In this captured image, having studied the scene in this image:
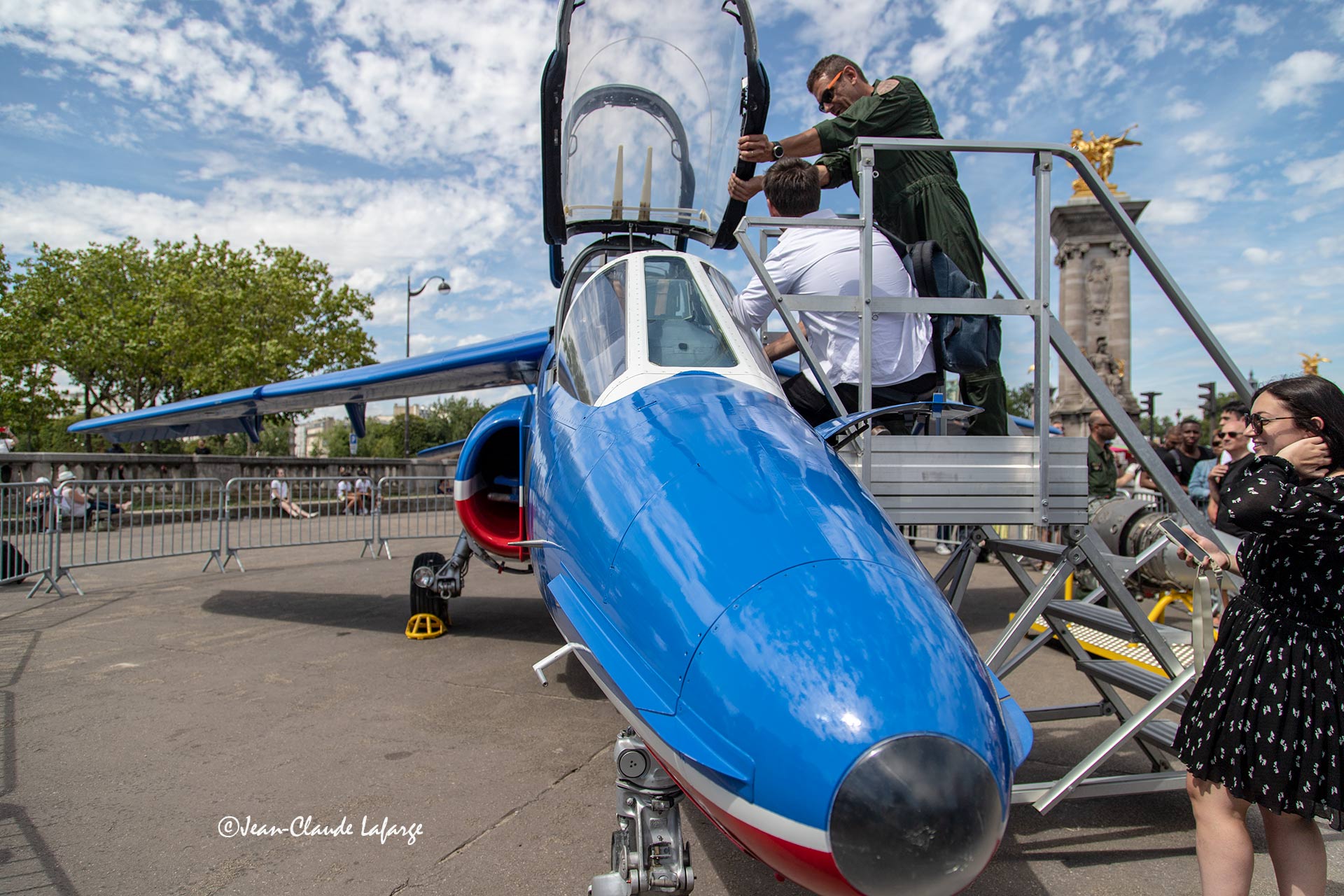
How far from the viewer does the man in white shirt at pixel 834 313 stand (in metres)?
3.15

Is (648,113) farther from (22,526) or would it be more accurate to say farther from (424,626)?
(22,526)

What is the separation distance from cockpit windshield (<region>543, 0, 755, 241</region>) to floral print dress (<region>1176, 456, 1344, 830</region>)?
11.4 feet

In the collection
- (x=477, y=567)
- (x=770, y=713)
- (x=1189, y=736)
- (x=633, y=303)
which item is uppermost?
(x=633, y=303)

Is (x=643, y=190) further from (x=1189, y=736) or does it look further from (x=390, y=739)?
(x=1189, y=736)

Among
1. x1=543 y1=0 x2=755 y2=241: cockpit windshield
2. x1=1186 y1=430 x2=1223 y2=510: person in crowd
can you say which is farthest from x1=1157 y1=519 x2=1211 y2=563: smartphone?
x1=1186 y1=430 x2=1223 y2=510: person in crowd

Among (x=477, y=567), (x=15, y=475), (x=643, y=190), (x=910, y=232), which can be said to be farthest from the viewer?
(x=15, y=475)

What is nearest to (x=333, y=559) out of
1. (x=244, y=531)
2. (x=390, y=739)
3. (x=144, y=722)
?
(x=244, y=531)

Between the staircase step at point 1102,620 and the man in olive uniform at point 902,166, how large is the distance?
0.88m

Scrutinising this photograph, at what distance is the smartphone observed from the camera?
232cm

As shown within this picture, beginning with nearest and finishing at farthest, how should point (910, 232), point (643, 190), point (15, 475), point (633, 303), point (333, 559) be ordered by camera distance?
point (633, 303) → point (910, 232) → point (643, 190) → point (333, 559) → point (15, 475)

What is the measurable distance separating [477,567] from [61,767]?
24.4ft

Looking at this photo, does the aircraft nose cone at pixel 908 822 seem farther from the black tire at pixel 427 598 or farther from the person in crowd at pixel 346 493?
the person in crowd at pixel 346 493

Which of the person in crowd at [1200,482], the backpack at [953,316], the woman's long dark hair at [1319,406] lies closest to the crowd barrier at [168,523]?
the backpack at [953,316]

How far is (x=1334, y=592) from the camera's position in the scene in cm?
194
